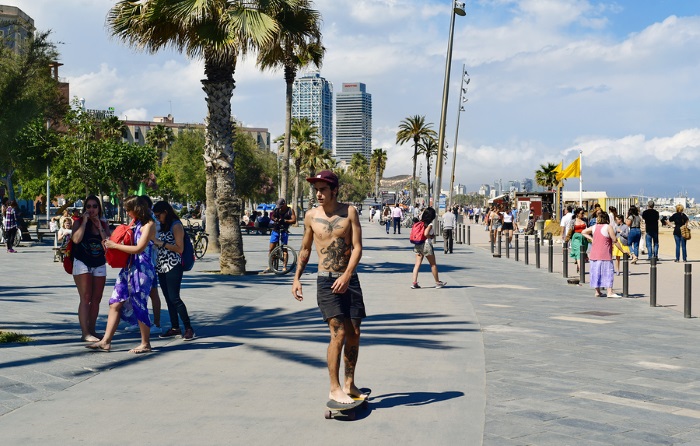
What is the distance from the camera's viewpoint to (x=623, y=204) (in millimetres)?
66375

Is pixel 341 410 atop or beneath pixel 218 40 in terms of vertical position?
beneath

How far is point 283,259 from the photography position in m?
17.2

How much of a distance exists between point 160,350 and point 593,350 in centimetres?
453

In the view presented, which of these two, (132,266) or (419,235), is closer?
(132,266)

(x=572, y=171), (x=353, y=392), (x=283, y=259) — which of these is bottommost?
(x=353, y=392)

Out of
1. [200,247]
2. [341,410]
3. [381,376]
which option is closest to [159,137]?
[200,247]

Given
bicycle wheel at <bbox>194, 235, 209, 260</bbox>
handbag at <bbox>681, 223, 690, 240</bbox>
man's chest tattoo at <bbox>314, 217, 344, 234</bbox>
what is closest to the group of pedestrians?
man's chest tattoo at <bbox>314, 217, 344, 234</bbox>

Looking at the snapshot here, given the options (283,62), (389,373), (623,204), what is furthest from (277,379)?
(623,204)

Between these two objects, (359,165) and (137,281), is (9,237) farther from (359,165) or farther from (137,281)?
(359,165)

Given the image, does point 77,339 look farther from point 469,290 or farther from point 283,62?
point 283,62

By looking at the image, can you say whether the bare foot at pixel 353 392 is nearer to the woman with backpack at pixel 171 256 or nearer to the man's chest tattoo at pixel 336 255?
the man's chest tattoo at pixel 336 255

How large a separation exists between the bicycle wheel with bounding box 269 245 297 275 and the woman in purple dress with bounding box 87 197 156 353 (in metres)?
8.99

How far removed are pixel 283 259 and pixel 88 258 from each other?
890cm

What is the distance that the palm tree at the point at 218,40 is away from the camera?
609 inches
